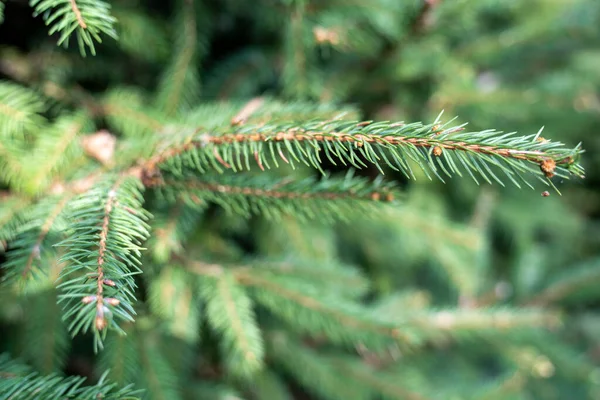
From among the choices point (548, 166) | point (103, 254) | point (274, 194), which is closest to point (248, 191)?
point (274, 194)

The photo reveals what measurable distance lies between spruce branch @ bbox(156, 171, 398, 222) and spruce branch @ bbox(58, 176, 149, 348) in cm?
9

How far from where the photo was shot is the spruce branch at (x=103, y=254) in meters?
0.40

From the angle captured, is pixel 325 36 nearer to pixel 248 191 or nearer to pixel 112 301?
pixel 248 191

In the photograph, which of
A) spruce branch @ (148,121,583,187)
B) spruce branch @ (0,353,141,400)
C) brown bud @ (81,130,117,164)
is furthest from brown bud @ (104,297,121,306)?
brown bud @ (81,130,117,164)

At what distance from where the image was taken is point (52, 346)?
738 mm

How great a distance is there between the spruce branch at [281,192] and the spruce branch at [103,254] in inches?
3.4

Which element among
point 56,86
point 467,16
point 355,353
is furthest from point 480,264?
point 56,86

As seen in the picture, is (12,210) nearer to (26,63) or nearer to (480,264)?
(26,63)

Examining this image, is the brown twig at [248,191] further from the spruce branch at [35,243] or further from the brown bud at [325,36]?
the brown bud at [325,36]

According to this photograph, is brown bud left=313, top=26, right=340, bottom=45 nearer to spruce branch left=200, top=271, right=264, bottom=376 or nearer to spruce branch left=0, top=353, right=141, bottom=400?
spruce branch left=200, top=271, right=264, bottom=376

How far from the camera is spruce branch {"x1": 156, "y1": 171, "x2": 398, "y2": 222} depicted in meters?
0.61

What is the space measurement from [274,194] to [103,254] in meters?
0.25

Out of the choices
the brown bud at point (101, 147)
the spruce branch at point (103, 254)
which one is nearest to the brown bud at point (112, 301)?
the spruce branch at point (103, 254)

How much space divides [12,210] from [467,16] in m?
0.92
